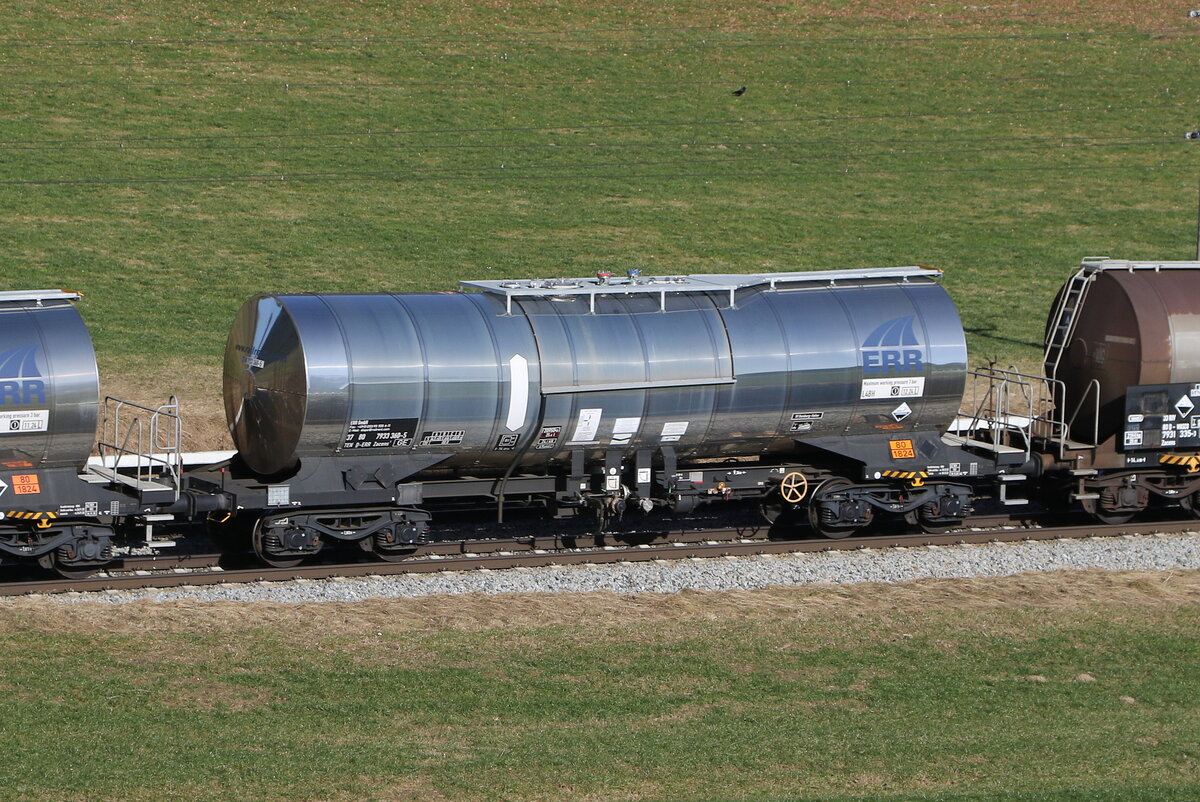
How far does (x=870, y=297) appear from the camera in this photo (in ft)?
72.4

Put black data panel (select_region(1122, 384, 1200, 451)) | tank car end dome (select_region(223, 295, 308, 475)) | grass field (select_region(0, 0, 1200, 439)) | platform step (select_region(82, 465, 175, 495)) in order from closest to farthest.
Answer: tank car end dome (select_region(223, 295, 308, 475))
platform step (select_region(82, 465, 175, 495))
black data panel (select_region(1122, 384, 1200, 451))
grass field (select_region(0, 0, 1200, 439))

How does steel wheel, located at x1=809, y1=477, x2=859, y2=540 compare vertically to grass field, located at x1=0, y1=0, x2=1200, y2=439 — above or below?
below

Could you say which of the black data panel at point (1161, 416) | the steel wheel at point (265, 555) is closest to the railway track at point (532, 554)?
the steel wheel at point (265, 555)

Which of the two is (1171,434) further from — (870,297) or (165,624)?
(165,624)

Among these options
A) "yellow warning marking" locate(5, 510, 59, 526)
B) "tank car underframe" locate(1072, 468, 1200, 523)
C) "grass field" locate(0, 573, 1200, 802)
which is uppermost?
"tank car underframe" locate(1072, 468, 1200, 523)

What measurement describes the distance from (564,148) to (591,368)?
29.8 meters

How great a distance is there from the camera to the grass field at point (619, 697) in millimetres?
12844

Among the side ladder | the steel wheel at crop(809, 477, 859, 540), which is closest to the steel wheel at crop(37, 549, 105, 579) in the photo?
the steel wheel at crop(809, 477, 859, 540)

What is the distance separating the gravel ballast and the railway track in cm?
23

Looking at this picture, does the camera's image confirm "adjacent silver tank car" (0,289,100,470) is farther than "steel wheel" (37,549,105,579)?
No

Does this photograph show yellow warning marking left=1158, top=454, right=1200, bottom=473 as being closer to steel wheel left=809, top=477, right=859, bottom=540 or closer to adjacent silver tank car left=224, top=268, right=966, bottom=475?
adjacent silver tank car left=224, top=268, right=966, bottom=475

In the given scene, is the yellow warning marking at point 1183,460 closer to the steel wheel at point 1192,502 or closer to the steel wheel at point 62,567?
the steel wheel at point 1192,502

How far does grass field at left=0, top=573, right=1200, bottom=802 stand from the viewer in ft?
42.1

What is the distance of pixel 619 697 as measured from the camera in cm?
1516
